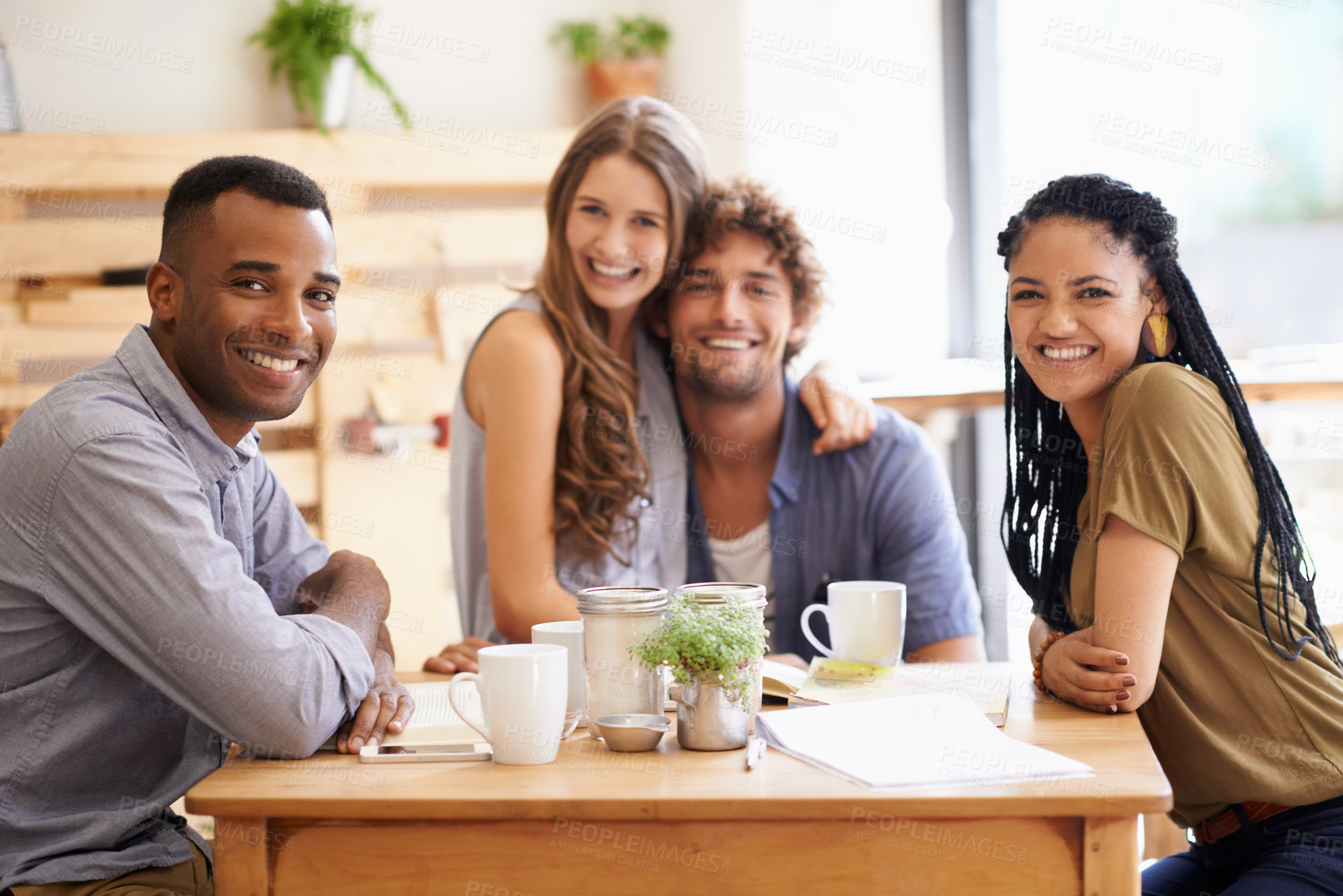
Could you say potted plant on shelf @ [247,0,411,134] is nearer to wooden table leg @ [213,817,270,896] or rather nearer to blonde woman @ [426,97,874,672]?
blonde woman @ [426,97,874,672]

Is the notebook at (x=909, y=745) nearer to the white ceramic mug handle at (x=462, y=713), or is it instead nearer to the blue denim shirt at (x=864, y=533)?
the white ceramic mug handle at (x=462, y=713)

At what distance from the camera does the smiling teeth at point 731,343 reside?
6.77 feet

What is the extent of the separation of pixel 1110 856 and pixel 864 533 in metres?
1.11

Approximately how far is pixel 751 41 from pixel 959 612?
1.98 metres

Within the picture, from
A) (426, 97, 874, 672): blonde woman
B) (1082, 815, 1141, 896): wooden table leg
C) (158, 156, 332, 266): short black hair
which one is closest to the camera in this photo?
(1082, 815, 1141, 896): wooden table leg

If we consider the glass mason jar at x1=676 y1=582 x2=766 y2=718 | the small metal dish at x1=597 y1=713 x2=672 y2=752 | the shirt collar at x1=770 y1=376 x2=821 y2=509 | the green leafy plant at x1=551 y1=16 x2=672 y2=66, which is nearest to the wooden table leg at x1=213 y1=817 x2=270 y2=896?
the small metal dish at x1=597 y1=713 x2=672 y2=752

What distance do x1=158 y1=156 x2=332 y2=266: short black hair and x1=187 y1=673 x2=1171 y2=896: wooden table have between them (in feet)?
2.04

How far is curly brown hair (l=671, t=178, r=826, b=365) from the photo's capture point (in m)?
2.03

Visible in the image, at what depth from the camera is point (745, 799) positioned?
38.2 inches

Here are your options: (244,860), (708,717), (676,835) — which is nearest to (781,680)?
(708,717)

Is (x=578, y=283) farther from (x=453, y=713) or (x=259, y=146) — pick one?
(x=259, y=146)

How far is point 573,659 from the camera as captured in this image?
4.01 ft

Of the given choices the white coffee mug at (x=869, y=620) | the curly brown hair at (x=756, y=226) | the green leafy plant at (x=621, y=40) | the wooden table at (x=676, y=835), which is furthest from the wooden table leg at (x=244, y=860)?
the green leafy plant at (x=621, y=40)

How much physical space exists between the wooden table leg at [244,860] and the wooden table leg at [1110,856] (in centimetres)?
73
